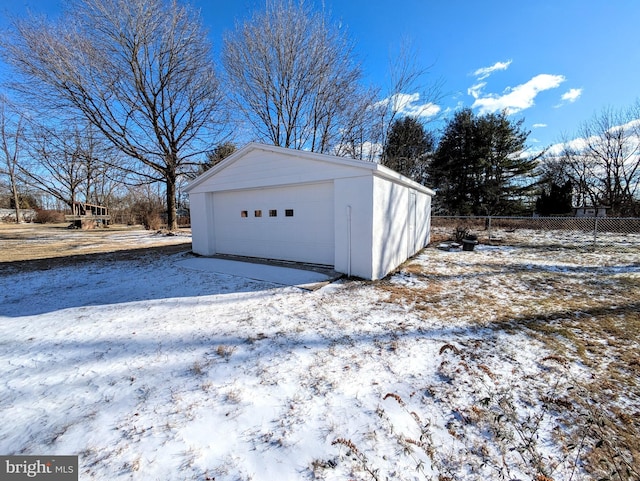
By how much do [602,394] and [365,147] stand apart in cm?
1551

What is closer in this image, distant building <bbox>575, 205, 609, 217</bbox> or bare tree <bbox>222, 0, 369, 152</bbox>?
bare tree <bbox>222, 0, 369, 152</bbox>

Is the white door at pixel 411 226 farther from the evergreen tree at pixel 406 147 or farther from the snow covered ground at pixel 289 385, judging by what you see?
the evergreen tree at pixel 406 147

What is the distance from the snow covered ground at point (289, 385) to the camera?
5.28 feet

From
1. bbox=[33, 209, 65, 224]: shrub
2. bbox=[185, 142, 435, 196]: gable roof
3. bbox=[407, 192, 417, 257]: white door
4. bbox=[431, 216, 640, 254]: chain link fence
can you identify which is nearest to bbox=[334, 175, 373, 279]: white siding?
bbox=[185, 142, 435, 196]: gable roof

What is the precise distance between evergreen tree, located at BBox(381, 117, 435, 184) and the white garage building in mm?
8045

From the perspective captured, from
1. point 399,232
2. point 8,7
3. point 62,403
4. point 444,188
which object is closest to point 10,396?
point 62,403

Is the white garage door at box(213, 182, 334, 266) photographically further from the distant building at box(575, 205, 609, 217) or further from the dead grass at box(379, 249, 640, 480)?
the distant building at box(575, 205, 609, 217)

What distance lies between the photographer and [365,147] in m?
16.0

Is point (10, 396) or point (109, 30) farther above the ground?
point (109, 30)

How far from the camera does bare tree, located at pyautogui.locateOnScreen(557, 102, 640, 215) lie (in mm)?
17281

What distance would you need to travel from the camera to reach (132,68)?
1295cm

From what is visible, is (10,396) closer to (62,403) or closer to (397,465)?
(62,403)

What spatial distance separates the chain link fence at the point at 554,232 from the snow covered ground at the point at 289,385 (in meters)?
7.56

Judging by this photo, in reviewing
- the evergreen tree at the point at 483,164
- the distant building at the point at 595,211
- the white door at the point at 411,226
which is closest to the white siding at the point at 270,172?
the white door at the point at 411,226
